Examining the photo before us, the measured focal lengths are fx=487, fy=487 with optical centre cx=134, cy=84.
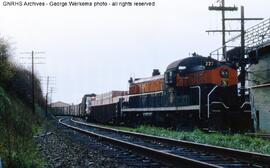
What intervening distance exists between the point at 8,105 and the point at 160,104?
14163 millimetres

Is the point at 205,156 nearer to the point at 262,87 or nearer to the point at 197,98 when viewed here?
the point at 197,98

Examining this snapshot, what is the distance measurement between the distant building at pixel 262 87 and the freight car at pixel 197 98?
3224 millimetres

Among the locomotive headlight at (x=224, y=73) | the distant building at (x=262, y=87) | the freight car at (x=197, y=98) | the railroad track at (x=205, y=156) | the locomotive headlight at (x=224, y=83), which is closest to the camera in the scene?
the railroad track at (x=205, y=156)

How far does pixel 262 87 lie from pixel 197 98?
18.7 ft

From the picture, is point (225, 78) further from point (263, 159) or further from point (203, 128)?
point (263, 159)

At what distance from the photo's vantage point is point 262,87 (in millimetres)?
24188

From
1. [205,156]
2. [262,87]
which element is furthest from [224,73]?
[205,156]

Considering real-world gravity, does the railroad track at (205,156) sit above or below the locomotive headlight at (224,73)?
below

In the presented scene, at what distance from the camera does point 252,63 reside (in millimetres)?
25000

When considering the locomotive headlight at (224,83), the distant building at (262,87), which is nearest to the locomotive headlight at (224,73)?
the locomotive headlight at (224,83)

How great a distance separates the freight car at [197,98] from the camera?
64.2 feet

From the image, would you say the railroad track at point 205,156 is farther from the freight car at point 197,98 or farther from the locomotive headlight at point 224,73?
the locomotive headlight at point 224,73

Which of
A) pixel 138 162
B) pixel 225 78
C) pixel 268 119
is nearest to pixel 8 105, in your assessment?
pixel 138 162

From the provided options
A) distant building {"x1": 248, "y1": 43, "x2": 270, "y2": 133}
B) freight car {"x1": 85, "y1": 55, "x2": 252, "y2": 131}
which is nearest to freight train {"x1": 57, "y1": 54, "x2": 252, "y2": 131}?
freight car {"x1": 85, "y1": 55, "x2": 252, "y2": 131}
